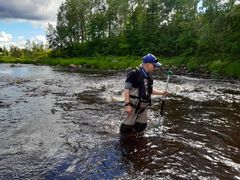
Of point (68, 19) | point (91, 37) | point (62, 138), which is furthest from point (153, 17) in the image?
point (62, 138)

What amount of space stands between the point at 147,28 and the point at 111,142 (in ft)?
176

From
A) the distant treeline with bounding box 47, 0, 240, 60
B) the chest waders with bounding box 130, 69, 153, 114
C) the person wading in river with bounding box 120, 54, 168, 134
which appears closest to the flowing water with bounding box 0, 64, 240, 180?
the person wading in river with bounding box 120, 54, 168, 134

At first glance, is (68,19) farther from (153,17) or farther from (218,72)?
(218,72)

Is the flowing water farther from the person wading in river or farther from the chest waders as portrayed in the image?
the chest waders

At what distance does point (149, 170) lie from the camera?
6617 millimetres

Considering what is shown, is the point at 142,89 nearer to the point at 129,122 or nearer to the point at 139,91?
the point at 139,91

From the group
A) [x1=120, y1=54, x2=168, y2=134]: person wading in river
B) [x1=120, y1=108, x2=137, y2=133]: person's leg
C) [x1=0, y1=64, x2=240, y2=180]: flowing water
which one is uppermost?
[x1=120, y1=54, x2=168, y2=134]: person wading in river

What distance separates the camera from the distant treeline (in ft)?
117

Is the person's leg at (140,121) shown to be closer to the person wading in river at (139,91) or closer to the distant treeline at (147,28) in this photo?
the person wading in river at (139,91)

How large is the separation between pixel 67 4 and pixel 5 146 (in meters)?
74.0

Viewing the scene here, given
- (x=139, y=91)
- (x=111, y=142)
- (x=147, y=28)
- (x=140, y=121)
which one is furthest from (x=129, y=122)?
(x=147, y=28)

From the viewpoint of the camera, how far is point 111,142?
846 cm

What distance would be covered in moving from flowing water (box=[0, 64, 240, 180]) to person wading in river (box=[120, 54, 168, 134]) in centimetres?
54

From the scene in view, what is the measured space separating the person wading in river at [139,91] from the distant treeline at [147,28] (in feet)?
87.5
